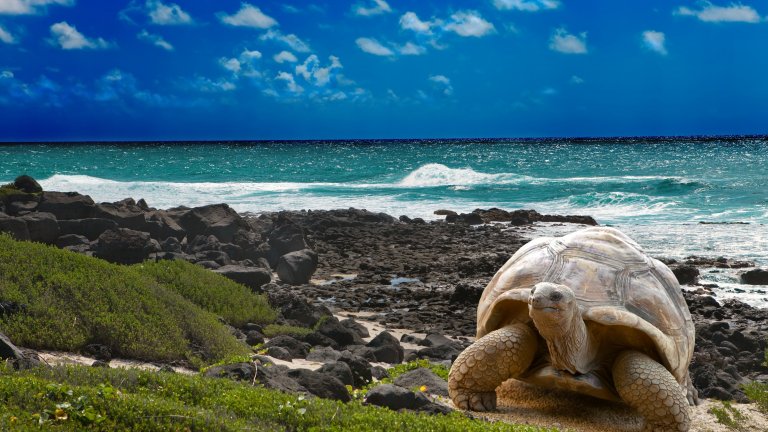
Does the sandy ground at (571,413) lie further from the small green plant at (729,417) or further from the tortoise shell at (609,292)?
the tortoise shell at (609,292)

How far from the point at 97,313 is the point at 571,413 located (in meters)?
5.67

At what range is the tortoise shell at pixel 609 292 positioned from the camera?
24.0ft

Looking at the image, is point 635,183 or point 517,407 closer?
point 517,407

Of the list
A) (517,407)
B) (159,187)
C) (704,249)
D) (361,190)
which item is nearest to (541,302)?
(517,407)

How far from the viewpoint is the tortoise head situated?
668 cm

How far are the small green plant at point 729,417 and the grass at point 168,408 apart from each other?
8.34ft

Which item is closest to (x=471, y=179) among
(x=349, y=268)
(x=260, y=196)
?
(x=260, y=196)

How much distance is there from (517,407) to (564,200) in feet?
111

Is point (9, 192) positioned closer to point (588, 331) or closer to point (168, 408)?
point (168, 408)

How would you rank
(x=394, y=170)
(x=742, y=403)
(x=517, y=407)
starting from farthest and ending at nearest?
1. (x=394, y=170)
2. (x=742, y=403)
3. (x=517, y=407)

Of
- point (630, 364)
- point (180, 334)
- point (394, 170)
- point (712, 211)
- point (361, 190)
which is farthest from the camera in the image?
point (394, 170)

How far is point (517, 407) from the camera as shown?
7.89 meters

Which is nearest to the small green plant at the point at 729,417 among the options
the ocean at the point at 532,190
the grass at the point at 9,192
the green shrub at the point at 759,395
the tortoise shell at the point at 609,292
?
the green shrub at the point at 759,395

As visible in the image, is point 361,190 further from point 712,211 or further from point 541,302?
point 541,302
